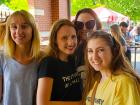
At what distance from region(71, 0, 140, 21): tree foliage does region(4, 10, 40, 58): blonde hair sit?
663 inches

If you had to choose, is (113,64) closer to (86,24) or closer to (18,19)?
(86,24)

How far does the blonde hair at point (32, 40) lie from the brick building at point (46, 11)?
6.97 meters

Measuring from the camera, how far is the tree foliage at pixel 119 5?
63.3ft

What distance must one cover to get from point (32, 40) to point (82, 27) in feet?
1.74

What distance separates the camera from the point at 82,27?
9.21 ft

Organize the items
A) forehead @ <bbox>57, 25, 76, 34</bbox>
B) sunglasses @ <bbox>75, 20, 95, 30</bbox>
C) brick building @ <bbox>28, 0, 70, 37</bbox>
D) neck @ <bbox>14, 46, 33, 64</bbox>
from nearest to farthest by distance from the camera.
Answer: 1. forehead @ <bbox>57, 25, 76, 34</bbox>
2. neck @ <bbox>14, 46, 33, 64</bbox>
3. sunglasses @ <bbox>75, 20, 95, 30</bbox>
4. brick building @ <bbox>28, 0, 70, 37</bbox>

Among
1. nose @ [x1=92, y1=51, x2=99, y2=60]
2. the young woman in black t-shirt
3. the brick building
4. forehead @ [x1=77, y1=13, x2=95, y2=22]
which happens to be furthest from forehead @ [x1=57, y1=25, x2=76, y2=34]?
the brick building

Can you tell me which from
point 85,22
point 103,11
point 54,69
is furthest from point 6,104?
point 103,11

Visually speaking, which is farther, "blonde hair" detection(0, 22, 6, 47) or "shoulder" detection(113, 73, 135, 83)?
"blonde hair" detection(0, 22, 6, 47)

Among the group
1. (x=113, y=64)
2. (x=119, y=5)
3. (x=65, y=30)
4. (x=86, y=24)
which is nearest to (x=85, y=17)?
(x=86, y=24)

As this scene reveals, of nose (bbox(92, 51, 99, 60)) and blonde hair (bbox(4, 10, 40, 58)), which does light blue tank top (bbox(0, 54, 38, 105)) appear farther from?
nose (bbox(92, 51, 99, 60))

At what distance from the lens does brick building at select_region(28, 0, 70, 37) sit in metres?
9.70

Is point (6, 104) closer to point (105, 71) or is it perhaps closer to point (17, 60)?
point (17, 60)

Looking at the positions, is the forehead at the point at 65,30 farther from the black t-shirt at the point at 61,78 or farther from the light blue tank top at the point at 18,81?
the light blue tank top at the point at 18,81
